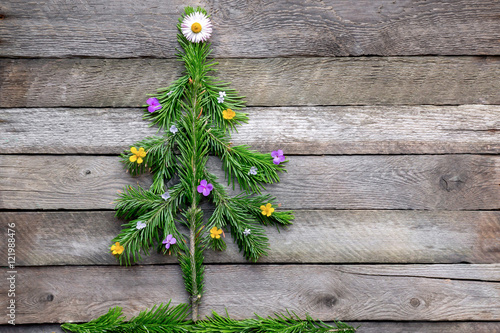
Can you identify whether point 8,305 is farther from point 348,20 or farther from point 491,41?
point 491,41

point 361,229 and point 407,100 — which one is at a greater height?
point 407,100

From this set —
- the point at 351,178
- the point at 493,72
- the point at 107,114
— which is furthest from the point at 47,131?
the point at 493,72

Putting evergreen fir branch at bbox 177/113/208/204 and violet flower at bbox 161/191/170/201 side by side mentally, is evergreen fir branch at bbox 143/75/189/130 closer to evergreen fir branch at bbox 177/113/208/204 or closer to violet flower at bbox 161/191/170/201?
evergreen fir branch at bbox 177/113/208/204

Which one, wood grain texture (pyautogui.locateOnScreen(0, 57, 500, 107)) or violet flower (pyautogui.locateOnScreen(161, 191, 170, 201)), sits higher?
wood grain texture (pyautogui.locateOnScreen(0, 57, 500, 107))

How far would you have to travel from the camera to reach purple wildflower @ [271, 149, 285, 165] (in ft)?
3.58

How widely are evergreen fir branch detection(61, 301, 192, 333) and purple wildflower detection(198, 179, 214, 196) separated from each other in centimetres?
35

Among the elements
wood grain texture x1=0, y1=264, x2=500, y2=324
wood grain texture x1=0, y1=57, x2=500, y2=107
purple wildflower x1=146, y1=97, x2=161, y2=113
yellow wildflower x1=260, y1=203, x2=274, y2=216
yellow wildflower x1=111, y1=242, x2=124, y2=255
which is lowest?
wood grain texture x1=0, y1=264, x2=500, y2=324

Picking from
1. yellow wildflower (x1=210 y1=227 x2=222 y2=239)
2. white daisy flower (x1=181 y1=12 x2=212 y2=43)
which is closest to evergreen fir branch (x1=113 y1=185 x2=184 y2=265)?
yellow wildflower (x1=210 y1=227 x2=222 y2=239)

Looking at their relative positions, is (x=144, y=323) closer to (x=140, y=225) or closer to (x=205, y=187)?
(x=140, y=225)

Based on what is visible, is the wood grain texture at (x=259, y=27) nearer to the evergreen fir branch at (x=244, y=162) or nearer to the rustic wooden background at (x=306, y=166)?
the rustic wooden background at (x=306, y=166)

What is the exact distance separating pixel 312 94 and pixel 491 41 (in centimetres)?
57

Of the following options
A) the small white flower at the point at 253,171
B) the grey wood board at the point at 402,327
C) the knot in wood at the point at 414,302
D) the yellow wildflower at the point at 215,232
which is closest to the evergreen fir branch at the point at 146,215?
the yellow wildflower at the point at 215,232

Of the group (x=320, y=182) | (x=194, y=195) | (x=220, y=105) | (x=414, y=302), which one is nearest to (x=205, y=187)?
(x=194, y=195)

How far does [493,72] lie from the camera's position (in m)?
1.13
